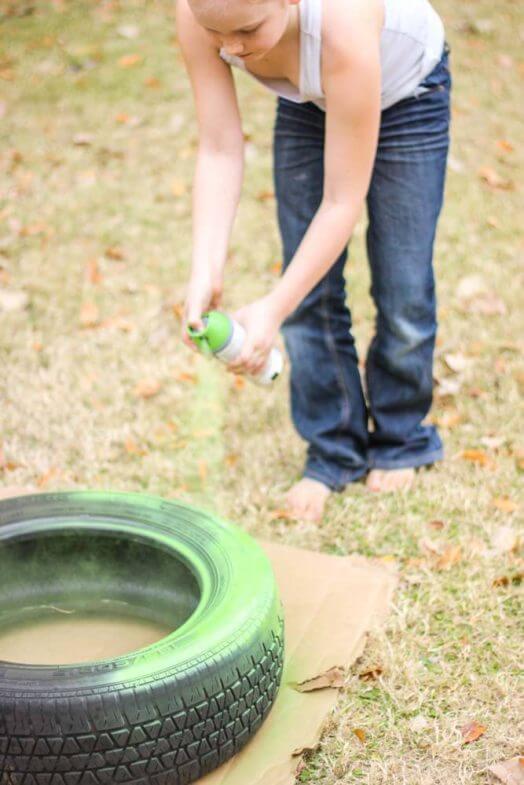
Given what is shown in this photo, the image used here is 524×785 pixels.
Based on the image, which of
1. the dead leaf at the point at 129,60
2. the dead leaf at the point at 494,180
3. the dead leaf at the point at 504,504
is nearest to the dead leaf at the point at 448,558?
the dead leaf at the point at 504,504

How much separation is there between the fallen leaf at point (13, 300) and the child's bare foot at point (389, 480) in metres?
1.94

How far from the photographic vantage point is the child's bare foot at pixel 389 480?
10.2ft

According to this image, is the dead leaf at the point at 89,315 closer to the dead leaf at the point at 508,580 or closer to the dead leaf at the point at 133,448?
the dead leaf at the point at 133,448

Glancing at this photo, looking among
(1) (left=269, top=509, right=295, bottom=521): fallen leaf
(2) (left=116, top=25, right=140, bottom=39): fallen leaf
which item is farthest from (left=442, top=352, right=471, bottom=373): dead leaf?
(2) (left=116, top=25, right=140, bottom=39): fallen leaf

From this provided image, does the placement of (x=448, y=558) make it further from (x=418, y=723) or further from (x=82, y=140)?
(x=82, y=140)

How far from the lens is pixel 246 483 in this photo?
320cm

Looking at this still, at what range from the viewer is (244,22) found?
2055mm

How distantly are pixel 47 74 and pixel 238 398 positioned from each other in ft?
11.9

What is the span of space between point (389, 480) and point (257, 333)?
3.09ft

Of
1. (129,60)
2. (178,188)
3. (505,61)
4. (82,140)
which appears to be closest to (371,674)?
(178,188)

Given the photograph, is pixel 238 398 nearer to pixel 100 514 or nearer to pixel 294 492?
pixel 294 492

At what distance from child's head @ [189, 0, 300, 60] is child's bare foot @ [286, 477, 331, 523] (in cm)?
135

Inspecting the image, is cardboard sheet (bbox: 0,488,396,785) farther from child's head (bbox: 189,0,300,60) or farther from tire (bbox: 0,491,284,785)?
child's head (bbox: 189,0,300,60)

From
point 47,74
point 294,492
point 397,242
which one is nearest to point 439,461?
point 294,492
